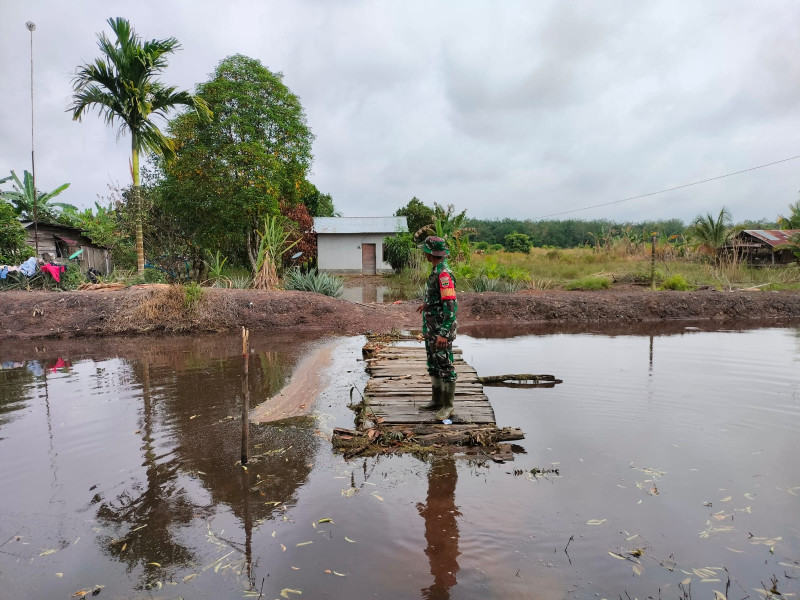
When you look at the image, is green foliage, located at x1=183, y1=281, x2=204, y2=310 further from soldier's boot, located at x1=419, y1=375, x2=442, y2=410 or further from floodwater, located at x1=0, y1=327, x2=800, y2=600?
soldier's boot, located at x1=419, y1=375, x2=442, y2=410

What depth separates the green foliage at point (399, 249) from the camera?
2535 centimetres

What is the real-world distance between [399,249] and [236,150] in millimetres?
11541

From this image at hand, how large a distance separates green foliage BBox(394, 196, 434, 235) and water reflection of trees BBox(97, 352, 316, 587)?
78.9ft

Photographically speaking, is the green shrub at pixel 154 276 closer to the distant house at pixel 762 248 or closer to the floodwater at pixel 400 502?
the floodwater at pixel 400 502

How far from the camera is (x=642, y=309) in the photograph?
1398cm

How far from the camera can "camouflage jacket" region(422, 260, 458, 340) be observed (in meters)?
4.57

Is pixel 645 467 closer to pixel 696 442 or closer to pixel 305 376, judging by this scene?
pixel 696 442

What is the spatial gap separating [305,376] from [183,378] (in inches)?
68.3

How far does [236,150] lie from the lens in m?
15.8

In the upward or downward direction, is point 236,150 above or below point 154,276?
above

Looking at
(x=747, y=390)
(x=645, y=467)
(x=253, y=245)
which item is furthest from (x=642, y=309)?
(x=253, y=245)

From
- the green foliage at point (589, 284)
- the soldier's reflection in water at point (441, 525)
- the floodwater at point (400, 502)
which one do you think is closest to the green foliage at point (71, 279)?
the floodwater at point (400, 502)

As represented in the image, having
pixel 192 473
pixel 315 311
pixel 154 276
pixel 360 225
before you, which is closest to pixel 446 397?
pixel 192 473

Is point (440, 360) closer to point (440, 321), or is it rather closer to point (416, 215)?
point (440, 321)
